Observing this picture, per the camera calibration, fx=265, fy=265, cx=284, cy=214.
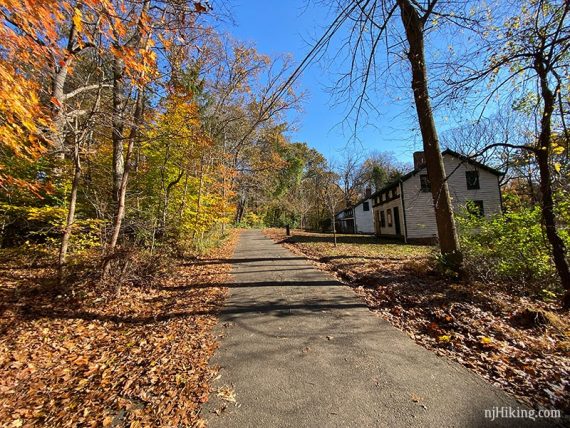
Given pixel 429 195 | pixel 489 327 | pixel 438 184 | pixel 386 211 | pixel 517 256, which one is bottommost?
pixel 489 327

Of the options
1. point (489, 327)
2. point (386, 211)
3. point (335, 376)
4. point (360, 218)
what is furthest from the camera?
point (360, 218)

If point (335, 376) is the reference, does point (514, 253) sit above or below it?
above

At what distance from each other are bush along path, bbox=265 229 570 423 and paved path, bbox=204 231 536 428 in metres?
0.27

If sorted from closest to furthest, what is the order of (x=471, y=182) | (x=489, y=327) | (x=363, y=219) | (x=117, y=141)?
(x=489, y=327), (x=117, y=141), (x=471, y=182), (x=363, y=219)

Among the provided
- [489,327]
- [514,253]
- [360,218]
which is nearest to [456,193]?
[514,253]

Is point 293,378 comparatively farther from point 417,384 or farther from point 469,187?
point 469,187

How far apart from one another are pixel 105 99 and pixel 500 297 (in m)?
12.7

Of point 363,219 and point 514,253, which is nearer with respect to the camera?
point 514,253

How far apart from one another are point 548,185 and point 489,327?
266 cm

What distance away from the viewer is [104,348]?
3992 mm

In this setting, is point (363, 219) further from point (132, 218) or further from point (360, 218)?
point (132, 218)

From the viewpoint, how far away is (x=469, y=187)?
60.1 feet

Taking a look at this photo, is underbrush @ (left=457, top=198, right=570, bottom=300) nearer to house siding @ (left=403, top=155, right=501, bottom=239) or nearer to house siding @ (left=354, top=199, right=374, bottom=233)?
house siding @ (left=403, top=155, right=501, bottom=239)

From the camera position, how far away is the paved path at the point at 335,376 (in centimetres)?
241
